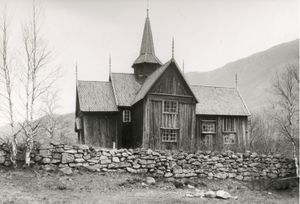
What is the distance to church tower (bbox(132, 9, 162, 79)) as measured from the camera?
109 feet

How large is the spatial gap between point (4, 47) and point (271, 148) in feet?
61.8

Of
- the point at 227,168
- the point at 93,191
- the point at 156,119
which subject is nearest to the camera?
the point at 93,191

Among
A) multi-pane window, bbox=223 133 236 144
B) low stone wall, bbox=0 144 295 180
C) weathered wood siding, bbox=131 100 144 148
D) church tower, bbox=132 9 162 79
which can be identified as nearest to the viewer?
low stone wall, bbox=0 144 295 180

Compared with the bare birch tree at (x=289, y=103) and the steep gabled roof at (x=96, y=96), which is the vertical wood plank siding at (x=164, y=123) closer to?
the steep gabled roof at (x=96, y=96)

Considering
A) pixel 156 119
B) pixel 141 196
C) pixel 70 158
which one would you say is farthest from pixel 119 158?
pixel 156 119

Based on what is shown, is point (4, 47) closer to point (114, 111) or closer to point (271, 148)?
point (114, 111)

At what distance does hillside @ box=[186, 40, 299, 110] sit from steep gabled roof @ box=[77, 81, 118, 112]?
83.3 metres

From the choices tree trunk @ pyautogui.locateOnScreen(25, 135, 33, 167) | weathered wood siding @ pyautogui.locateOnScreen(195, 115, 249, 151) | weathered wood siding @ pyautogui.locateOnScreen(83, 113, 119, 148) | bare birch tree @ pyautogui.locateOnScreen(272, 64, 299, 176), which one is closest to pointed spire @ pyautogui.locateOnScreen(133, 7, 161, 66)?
weathered wood siding @ pyautogui.locateOnScreen(83, 113, 119, 148)

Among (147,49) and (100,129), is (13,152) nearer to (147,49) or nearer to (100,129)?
(100,129)

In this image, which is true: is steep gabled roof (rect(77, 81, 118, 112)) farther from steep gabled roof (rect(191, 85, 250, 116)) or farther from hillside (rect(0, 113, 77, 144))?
steep gabled roof (rect(191, 85, 250, 116))

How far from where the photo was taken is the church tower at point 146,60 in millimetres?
33375

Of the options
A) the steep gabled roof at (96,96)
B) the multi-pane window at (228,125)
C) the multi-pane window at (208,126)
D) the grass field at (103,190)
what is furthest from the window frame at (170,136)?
the grass field at (103,190)

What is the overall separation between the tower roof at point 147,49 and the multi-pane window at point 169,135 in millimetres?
9078

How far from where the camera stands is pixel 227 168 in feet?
66.6
